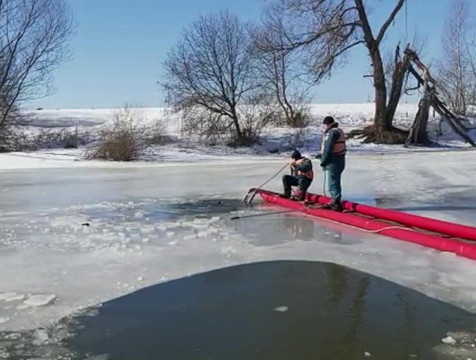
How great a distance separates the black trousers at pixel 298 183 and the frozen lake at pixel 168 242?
755 millimetres

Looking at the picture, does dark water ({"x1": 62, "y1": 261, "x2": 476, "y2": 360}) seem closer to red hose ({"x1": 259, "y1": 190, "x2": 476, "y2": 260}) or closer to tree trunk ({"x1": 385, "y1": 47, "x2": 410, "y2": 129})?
red hose ({"x1": 259, "y1": 190, "x2": 476, "y2": 260})

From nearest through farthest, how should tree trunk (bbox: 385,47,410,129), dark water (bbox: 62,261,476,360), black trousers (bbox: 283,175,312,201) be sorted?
1. dark water (bbox: 62,261,476,360)
2. black trousers (bbox: 283,175,312,201)
3. tree trunk (bbox: 385,47,410,129)

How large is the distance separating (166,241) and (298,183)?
152 inches

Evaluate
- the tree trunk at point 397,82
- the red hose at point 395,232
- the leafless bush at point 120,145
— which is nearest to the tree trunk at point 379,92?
the tree trunk at point 397,82

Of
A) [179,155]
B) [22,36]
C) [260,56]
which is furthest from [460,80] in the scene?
[22,36]

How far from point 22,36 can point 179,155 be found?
9.65 metres

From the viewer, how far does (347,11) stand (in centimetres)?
3259

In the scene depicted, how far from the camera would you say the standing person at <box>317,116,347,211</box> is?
8898 mm

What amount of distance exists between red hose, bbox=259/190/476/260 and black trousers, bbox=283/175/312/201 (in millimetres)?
362

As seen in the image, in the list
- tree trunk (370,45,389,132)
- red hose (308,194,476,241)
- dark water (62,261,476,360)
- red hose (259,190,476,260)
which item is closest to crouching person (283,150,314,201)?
red hose (259,190,476,260)

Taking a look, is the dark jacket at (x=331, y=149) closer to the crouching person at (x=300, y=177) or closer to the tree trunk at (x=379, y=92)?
the crouching person at (x=300, y=177)

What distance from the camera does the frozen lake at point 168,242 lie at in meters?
5.11

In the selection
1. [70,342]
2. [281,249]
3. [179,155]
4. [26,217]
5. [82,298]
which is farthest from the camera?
[179,155]

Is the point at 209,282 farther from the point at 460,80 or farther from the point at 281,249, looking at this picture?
the point at 460,80
